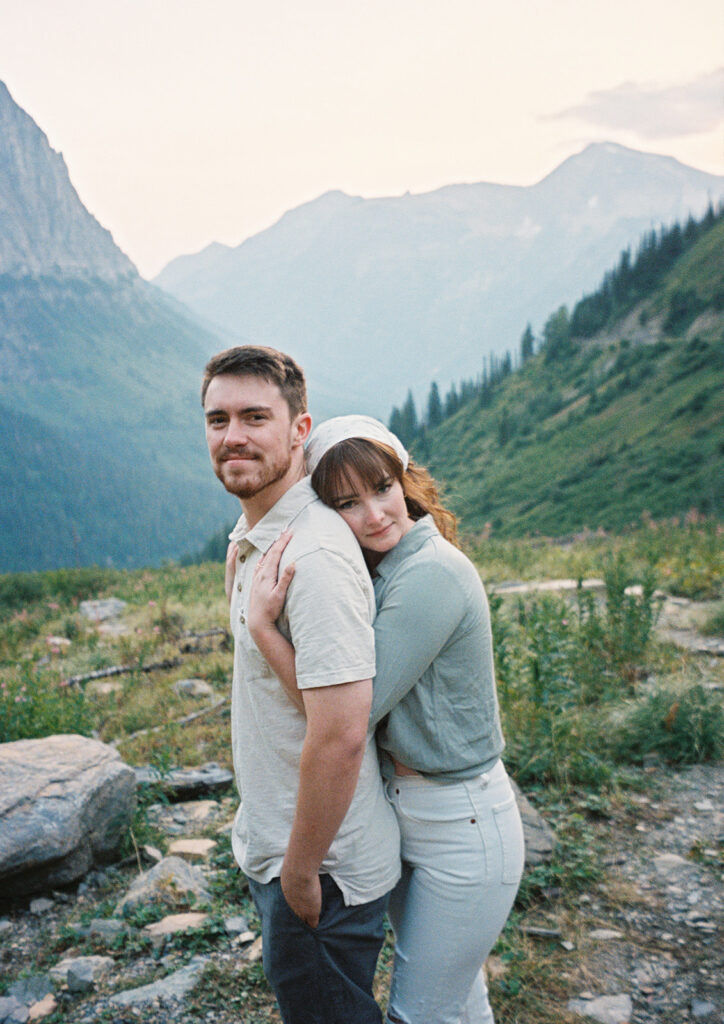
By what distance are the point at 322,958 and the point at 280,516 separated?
3.83ft

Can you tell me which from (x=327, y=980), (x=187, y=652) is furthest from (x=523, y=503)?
(x=327, y=980)

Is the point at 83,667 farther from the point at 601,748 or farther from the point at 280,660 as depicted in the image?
the point at 280,660

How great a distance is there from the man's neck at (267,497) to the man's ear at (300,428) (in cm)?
8

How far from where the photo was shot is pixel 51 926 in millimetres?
3943

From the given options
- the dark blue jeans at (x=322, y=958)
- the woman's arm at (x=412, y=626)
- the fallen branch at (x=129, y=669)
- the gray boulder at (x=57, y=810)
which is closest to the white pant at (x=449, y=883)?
the dark blue jeans at (x=322, y=958)

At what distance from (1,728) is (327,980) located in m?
4.30

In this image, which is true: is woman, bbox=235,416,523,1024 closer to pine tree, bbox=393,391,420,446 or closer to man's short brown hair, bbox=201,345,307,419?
man's short brown hair, bbox=201,345,307,419

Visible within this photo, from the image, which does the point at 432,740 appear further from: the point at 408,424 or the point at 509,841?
the point at 408,424

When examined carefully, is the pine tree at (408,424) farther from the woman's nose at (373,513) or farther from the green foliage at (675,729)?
the woman's nose at (373,513)

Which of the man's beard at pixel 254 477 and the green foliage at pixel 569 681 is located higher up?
the man's beard at pixel 254 477

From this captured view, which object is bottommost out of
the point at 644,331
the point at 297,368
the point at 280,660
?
the point at 280,660

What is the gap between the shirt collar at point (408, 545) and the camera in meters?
2.09

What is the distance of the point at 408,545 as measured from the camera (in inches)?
82.7

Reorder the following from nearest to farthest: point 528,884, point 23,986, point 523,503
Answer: point 23,986
point 528,884
point 523,503
